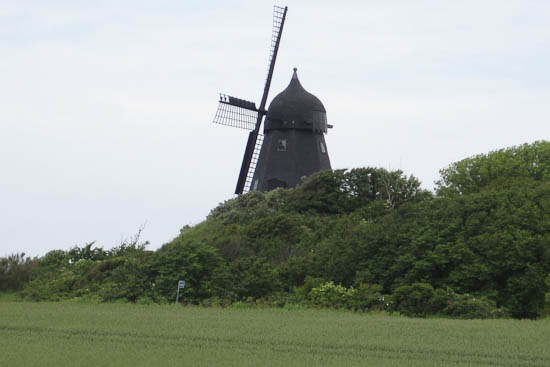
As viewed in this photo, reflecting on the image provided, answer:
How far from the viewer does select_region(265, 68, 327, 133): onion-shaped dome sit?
4053cm

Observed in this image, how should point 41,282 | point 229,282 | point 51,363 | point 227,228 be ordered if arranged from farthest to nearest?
point 227,228, point 41,282, point 229,282, point 51,363

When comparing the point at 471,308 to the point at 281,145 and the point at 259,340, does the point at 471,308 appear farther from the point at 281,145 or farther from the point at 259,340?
the point at 281,145

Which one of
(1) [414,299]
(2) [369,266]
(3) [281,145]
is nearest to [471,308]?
(1) [414,299]

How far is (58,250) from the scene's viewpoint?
3522cm

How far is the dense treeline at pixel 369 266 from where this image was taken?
20.3 m

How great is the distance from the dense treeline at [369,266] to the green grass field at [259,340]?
3103 millimetres

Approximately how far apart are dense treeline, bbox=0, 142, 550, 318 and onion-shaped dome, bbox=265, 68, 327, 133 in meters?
9.32

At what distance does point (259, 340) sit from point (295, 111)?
2752 centimetres

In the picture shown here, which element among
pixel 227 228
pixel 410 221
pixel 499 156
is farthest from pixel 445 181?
pixel 410 221

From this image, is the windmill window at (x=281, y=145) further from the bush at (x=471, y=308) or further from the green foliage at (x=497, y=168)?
the bush at (x=471, y=308)

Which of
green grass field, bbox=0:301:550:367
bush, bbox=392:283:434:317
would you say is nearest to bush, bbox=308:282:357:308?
bush, bbox=392:283:434:317

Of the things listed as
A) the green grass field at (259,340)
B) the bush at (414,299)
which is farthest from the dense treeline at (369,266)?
the green grass field at (259,340)

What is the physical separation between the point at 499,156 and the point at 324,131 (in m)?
9.33

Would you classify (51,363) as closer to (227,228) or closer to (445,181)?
(227,228)
